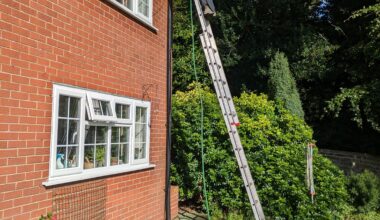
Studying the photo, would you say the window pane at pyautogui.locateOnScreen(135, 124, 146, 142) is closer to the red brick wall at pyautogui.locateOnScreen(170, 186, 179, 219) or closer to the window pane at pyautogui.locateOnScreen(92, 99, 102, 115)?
the window pane at pyautogui.locateOnScreen(92, 99, 102, 115)

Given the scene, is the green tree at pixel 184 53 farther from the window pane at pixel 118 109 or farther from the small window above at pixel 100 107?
the small window above at pixel 100 107

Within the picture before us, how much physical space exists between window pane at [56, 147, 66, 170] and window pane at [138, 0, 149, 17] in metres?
3.65

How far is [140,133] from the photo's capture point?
7.73 m

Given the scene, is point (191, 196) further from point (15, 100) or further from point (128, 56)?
point (15, 100)

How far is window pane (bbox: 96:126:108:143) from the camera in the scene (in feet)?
20.1

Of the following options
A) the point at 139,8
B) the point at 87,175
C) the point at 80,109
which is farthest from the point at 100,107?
the point at 139,8

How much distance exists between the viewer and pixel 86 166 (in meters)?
5.82

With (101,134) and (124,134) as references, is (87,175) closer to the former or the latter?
(101,134)

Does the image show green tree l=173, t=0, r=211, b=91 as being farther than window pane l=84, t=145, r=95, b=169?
Yes

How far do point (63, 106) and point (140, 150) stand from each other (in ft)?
8.81

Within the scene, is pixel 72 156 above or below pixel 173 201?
above

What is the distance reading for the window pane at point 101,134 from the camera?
6141mm

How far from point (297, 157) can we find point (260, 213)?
2174 mm

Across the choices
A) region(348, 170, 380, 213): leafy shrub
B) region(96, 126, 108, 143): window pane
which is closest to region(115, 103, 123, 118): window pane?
region(96, 126, 108, 143): window pane
